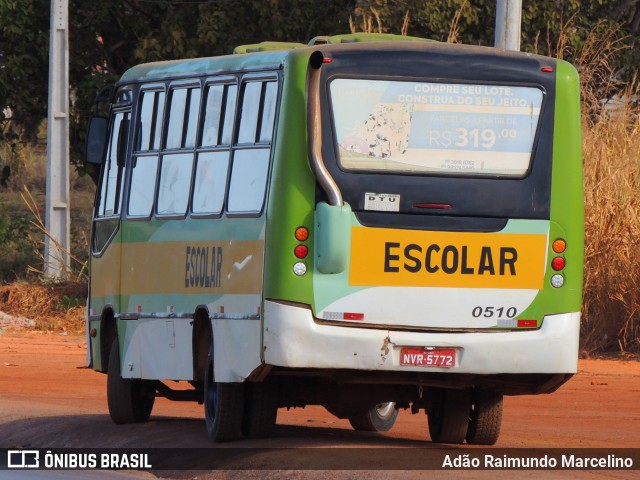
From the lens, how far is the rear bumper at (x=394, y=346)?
11078 mm

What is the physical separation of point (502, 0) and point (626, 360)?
192 inches

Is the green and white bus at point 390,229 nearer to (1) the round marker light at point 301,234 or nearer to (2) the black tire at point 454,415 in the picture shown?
(1) the round marker light at point 301,234

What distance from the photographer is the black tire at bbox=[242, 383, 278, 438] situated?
12.2m

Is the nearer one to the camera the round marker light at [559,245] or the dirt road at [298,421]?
the round marker light at [559,245]

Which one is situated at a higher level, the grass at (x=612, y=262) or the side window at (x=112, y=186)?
the side window at (x=112, y=186)

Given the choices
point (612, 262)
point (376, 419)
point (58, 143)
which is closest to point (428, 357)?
point (376, 419)

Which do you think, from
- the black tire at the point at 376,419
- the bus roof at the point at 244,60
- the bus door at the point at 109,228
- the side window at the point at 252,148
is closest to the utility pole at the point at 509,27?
Answer: the bus door at the point at 109,228

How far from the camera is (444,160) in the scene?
11.5 m

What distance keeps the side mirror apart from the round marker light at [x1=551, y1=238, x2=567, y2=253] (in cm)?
490

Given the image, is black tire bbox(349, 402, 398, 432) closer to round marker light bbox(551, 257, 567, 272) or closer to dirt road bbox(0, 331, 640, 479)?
dirt road bbox(0, 331, 640, 479)

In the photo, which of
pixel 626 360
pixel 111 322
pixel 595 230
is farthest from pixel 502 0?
pixel 111 322

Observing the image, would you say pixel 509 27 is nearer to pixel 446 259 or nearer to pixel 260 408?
pixel 260 408

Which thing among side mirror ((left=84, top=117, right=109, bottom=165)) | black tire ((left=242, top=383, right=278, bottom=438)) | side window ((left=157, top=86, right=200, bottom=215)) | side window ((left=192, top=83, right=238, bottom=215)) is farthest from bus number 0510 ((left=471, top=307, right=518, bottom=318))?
side mirror ((left=84, top=117, right=109, bottom=165))

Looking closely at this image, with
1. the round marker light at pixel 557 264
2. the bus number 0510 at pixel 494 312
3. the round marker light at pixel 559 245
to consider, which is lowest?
the bus number 0510 at pixel 494 312
